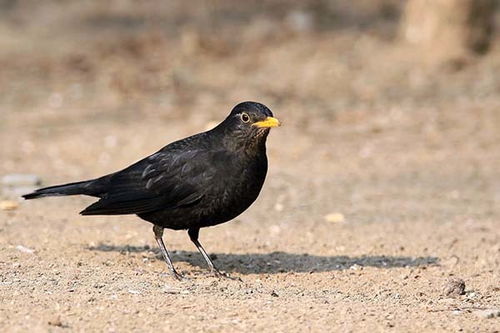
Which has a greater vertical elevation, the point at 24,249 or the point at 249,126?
the point at 249,126

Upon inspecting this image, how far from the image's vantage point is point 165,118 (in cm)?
1312

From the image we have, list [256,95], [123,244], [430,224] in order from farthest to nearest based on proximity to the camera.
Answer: [256,95]
[430,224]
[123,244]

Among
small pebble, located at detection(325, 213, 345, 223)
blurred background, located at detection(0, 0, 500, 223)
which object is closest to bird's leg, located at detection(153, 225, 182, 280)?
small pebble, located at detection(325, 213, 345, 223)

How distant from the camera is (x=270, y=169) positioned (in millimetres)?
11469

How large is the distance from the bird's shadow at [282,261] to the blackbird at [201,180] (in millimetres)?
389

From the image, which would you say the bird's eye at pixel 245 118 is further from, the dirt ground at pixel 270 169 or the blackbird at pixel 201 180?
the dirt ground at pixel 270 169

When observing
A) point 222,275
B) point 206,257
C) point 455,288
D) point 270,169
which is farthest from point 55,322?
point 270,169

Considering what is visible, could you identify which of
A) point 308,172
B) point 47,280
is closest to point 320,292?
point 47,280

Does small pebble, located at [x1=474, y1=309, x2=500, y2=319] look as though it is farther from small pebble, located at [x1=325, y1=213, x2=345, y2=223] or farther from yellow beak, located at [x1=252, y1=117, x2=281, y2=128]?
small pebble, located at [x1=325, y1=213, x2=345, y2=223]

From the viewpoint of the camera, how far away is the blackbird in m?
6.89

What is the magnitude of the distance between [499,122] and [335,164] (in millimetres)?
2451

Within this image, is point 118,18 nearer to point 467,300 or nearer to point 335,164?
point 335,164

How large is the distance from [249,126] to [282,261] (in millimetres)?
1173

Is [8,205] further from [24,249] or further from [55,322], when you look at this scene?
[55,322]
